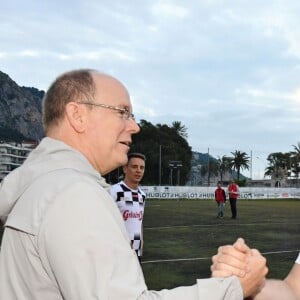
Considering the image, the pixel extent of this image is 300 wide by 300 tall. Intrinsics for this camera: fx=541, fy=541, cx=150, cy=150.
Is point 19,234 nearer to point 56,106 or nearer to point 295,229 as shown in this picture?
point 56,106

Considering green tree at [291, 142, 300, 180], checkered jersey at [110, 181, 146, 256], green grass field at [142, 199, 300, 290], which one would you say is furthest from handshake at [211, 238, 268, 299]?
green tree at [291, 142, 300, 180]

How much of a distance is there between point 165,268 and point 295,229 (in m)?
9.74

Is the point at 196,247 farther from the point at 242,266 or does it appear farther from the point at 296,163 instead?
the point at 296,163

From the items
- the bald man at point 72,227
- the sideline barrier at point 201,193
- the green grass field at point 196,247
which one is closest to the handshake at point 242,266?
the bald man at point 72,227

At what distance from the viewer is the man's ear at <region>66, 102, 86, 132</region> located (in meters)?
1.90

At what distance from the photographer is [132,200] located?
7.49 metres

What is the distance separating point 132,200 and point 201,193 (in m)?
49.3

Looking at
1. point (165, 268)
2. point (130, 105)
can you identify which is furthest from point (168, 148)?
point (130, 105)

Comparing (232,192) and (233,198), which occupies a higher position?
(232,192)

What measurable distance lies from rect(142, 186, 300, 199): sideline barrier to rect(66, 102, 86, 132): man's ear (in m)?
51.8

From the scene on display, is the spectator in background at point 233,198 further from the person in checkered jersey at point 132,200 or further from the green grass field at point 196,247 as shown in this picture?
the person in checkered jersey at point 132,200

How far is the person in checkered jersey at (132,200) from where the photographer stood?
726 centimetres

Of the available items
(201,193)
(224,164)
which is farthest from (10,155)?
(201,193)

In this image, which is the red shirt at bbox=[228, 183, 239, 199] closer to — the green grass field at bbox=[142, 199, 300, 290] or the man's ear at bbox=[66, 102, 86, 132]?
the green grass field at bbox=[142, 199, 300, 290]
